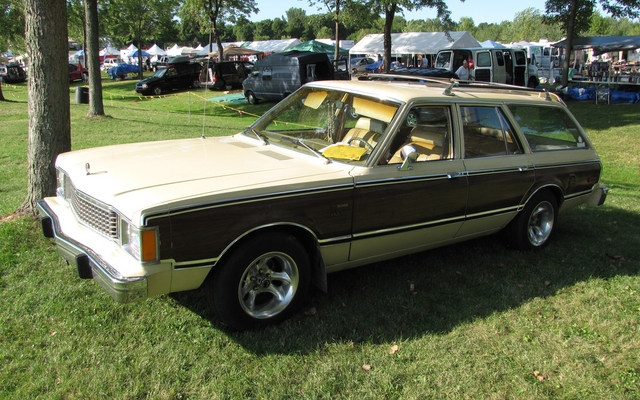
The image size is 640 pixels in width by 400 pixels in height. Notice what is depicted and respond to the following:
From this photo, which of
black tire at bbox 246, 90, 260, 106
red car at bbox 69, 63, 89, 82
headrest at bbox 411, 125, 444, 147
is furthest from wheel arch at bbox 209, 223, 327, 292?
red car at bbox 69, 63, 89, 82

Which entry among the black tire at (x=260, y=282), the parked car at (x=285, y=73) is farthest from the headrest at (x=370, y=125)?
the parked car at (x=285, y=73)

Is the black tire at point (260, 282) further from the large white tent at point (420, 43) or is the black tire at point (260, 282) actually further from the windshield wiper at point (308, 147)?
the large white tent at point (420, 43)

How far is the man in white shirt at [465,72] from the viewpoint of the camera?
766 inches

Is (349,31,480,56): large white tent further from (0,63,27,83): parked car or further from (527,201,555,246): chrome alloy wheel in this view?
(527,201,555,246): chrome alloy wheel

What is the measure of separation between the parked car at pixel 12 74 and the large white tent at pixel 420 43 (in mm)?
23013

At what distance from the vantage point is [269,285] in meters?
3.62

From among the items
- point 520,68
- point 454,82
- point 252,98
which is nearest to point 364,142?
point 454,82

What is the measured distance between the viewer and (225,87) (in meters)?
27.7

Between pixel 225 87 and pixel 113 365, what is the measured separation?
25792mm

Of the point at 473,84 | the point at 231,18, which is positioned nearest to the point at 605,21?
the point at 231,18

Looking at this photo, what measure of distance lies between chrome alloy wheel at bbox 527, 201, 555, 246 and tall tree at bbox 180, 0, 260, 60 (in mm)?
28011

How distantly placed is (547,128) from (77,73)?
4093cm

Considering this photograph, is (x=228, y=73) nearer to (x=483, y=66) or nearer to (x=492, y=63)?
(x=483, y=66)

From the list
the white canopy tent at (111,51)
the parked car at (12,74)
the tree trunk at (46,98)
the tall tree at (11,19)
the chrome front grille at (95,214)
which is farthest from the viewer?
the white canopy tent at (111,51)
